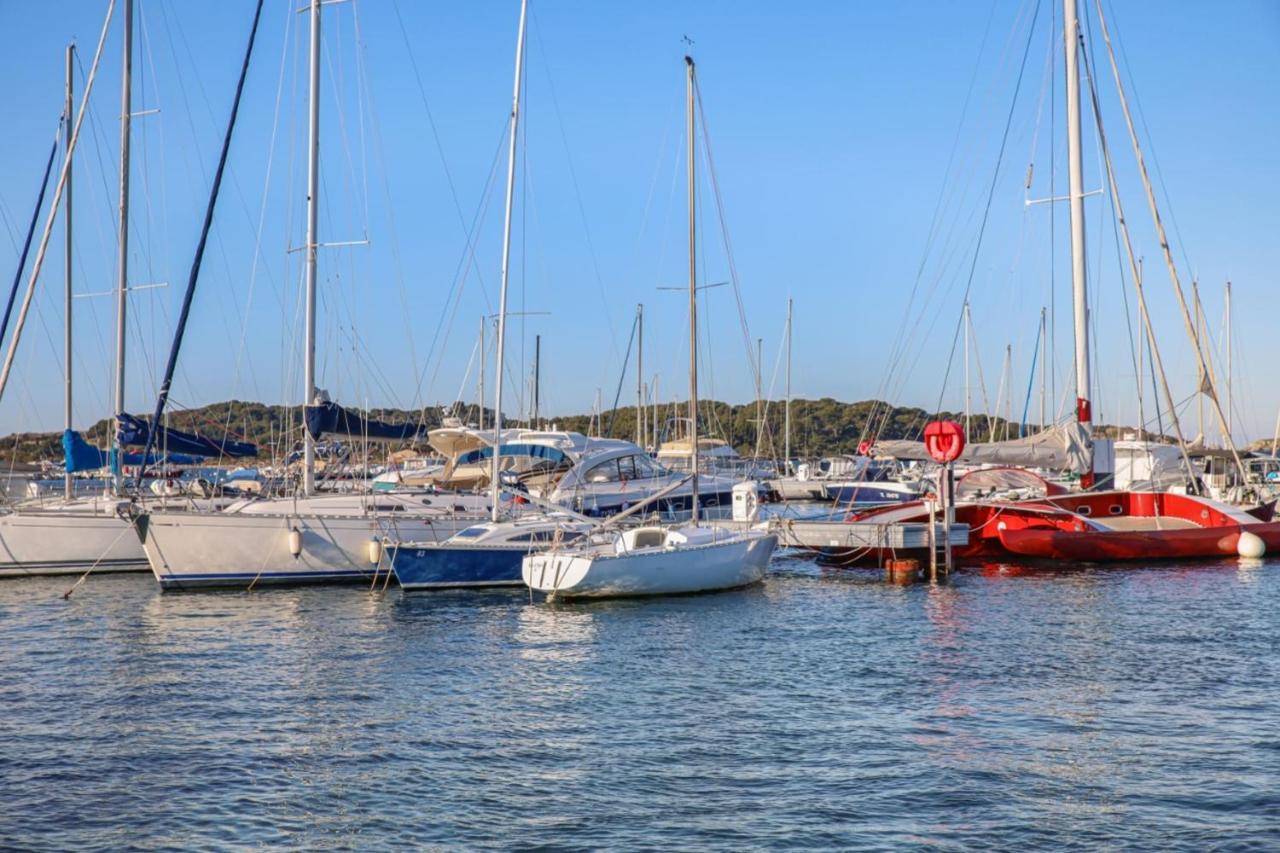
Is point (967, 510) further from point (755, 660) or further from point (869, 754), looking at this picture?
point (869, 754)

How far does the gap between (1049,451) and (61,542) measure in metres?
27.1

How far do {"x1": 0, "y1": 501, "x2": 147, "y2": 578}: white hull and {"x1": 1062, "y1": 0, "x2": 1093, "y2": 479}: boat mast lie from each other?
87.8ft

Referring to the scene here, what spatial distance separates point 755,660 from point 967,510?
60.7ft

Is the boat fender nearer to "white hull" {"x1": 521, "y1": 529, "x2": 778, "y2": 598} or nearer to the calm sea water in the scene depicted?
the calm sea water

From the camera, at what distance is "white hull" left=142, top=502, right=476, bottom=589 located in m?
28.2

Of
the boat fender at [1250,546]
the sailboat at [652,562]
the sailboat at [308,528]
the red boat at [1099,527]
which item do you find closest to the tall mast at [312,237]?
the sailboat at [308,528]

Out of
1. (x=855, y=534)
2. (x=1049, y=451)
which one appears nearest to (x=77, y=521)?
(x=855, y=534)

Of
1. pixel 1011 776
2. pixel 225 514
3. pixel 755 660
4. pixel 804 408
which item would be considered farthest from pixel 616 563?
pixel 804 408

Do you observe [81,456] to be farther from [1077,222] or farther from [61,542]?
[1077,222]

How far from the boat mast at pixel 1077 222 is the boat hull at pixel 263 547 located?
19556 mm

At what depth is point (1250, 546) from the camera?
1372 inches

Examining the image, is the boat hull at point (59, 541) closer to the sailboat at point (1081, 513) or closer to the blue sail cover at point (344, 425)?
the blue sail cover at point (344, 425)

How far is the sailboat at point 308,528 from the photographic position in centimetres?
2827

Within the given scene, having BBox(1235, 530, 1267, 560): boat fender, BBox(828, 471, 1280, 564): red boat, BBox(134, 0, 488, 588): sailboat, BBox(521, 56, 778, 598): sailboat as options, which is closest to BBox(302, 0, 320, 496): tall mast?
BBox(134, 0, 488, 588): sailboat
